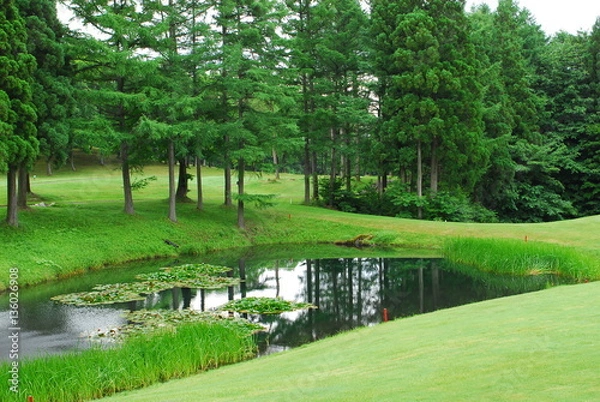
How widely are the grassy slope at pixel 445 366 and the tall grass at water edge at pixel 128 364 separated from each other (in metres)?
0.62

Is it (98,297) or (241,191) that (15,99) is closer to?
(98,297)

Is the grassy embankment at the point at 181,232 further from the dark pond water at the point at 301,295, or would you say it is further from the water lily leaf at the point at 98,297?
the water lily leaf at the point at 98,297

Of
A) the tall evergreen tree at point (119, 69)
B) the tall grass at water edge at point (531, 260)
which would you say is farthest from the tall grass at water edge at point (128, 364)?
the tall evergreen tree at point (119, 69)

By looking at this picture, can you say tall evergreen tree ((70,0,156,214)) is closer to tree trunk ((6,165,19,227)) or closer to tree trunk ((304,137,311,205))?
tree trunk ((6,165,19,227))

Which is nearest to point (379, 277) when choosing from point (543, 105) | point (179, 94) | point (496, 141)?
point (179, 94)

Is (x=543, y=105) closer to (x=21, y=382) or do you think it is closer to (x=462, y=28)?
(x=462, y=28)

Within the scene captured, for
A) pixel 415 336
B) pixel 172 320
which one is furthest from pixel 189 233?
pixel 415 336

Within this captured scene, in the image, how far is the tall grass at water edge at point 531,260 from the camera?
20328mm

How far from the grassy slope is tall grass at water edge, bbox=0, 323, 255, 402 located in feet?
2.03

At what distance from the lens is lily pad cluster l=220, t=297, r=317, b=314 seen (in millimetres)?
17016

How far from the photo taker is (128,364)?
10398 mm

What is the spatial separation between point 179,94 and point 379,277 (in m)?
14.9

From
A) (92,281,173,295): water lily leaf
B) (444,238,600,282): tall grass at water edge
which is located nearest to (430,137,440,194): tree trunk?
(444,238,600,282): tall grass at water edge

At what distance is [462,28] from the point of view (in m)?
Result: 38.1
